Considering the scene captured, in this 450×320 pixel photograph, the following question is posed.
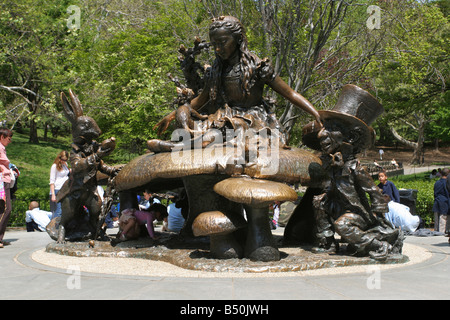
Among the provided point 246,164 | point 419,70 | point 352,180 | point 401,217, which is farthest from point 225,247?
point 419,70

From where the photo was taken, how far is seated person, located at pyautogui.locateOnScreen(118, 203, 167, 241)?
22.2 ft

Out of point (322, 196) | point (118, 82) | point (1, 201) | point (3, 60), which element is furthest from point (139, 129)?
point (322, 196)

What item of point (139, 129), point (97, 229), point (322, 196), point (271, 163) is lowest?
point (97, 229)

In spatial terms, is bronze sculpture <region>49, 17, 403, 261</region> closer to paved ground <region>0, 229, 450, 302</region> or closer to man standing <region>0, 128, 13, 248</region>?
paved ground <region>0, 229, 450, 302</region>

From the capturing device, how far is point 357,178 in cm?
574

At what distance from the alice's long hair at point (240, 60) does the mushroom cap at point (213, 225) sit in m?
2.04

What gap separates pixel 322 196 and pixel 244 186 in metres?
1.62

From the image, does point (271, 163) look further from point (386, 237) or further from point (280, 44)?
point (280, 44)

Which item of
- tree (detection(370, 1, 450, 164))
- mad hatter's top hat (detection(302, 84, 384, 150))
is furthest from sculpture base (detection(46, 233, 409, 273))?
tree (detection(370, 1, 450, 164))

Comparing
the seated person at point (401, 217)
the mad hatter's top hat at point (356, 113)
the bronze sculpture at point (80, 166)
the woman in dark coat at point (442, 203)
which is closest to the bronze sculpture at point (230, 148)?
the mad hatter's top hat at point (356, 113)

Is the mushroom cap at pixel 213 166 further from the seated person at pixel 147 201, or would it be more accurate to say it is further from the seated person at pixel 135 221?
the seated person at pixel 147 201

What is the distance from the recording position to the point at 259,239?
522 centimetres

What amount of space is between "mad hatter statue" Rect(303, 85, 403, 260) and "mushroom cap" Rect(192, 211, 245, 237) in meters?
1.41

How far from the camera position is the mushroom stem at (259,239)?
518cm
